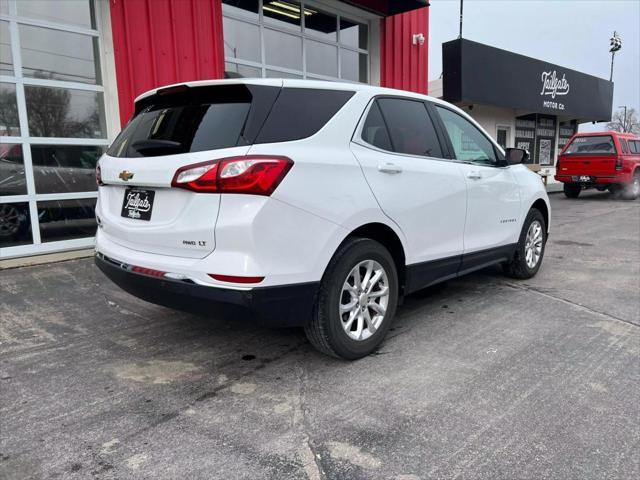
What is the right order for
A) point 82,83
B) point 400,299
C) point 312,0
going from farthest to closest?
point 312,0 → point 82,83 → point 400,299

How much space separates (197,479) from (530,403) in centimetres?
181

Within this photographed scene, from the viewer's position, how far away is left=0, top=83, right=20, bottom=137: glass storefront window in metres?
5.84

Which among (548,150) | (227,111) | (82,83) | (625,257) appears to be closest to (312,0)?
(82,83)

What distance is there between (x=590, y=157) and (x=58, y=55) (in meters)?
14.5

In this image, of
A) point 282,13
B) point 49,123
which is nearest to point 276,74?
point 282,13

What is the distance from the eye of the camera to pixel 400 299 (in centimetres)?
368

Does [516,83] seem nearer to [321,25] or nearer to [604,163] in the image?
[604,163]

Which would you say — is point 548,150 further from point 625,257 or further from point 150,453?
point 150,453

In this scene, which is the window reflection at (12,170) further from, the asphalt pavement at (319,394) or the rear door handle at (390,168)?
the rear door handle at (390,168)

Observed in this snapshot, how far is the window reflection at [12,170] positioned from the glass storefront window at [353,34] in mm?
6515

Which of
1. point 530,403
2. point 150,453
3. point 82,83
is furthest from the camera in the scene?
point 82,83

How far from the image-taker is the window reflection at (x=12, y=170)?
19.2ft

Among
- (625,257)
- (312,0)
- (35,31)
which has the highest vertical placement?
(312,0)

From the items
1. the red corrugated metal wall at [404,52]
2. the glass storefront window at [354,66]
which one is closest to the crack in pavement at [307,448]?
the glass storefront window at [354,66]
